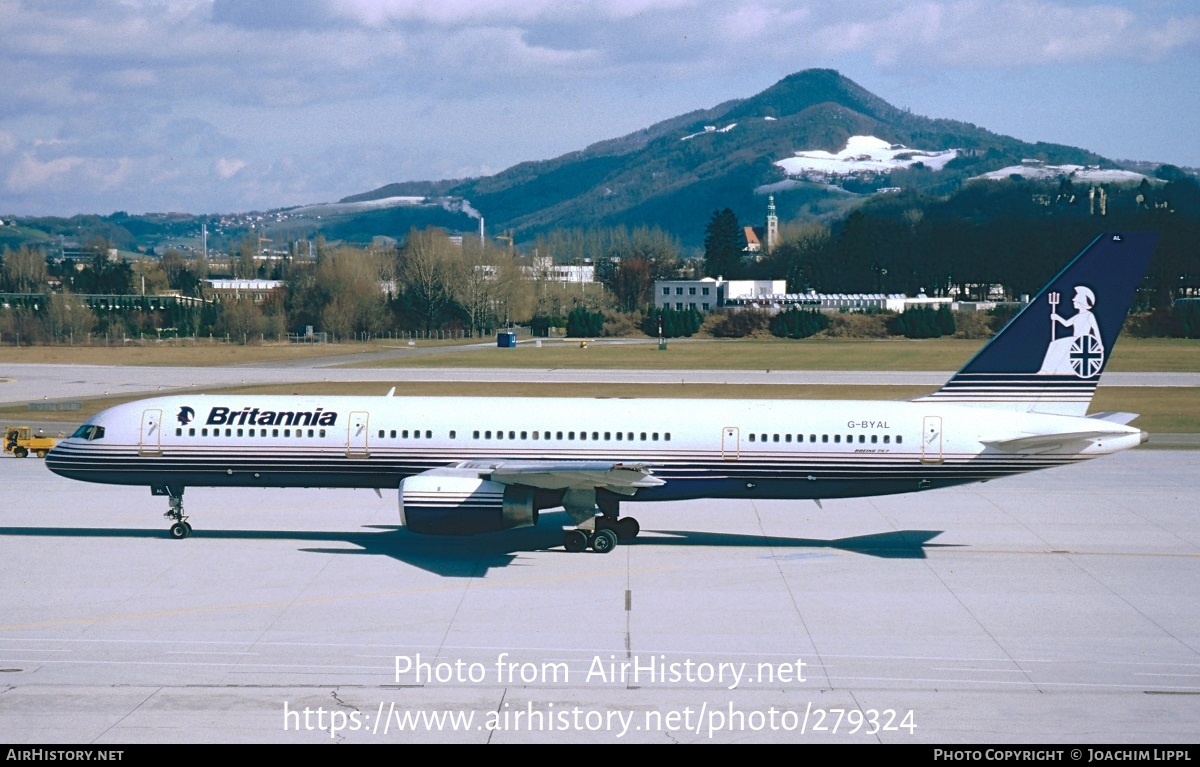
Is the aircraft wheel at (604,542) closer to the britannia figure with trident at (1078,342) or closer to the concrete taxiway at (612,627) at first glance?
the concrete taxiway at (612,627)

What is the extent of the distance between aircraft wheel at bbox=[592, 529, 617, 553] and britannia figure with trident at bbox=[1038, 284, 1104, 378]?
513 inches

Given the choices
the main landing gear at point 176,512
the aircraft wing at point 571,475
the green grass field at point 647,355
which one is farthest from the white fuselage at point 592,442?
the green grass field at point 647,355

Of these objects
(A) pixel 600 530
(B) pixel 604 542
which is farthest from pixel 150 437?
(B) pixel 604 542

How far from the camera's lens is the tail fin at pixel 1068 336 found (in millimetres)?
31094

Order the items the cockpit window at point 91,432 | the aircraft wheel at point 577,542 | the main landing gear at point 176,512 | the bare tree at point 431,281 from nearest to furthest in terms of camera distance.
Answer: the aircraft wheel at point 577,542
the main landing gear at point 176,512
the cockpit window at point 91,432
the bare tree at point 431,281

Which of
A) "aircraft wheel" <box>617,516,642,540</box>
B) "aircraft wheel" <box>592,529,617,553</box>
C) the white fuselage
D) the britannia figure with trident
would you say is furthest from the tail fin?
"aircraft wheel" <box>592,529,617,553</box>

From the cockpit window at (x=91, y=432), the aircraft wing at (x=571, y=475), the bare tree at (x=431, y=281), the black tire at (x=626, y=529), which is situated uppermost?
the bare tree at (x=431, y=281)

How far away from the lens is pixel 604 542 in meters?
31.1

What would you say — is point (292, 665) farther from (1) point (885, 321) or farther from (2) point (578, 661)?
(1) point (885, 321)

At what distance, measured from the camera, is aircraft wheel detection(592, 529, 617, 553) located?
3109 cm

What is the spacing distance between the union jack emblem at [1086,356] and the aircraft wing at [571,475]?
1220 cm

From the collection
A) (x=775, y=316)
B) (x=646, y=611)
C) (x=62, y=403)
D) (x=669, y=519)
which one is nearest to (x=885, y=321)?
(x=775, y=316)

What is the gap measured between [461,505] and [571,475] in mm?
2927

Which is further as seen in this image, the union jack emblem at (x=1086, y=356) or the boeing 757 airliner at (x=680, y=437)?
the union jack emblem at (x=1086, y=356)
